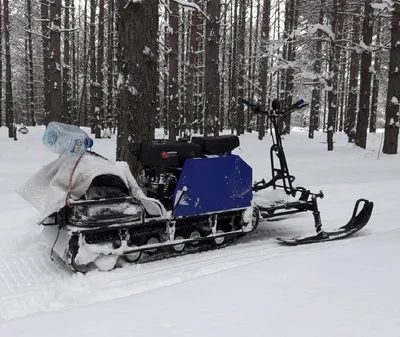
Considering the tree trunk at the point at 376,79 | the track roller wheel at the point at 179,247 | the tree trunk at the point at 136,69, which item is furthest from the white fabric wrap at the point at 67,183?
the tree trunk at the point at 376,79

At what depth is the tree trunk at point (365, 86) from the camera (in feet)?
47.4

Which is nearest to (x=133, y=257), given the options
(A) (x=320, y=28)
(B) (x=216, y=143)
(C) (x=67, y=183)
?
(C) (x=67, y=183)

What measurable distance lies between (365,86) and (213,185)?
11680 mm

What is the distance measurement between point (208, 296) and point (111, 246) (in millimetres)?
1643

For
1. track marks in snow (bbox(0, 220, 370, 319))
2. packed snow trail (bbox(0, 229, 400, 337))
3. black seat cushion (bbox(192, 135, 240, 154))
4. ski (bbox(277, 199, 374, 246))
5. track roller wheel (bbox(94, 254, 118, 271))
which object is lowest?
track marks in snow (bbox(0, 220, 370, 319))

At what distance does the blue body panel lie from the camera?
4863 millimetres

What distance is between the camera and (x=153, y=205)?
15.4ft

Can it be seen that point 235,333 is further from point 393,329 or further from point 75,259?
point 75,259

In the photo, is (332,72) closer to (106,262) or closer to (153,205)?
(153,205)

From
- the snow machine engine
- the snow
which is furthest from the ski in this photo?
the snow

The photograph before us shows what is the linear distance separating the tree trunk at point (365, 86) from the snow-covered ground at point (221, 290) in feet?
28.6

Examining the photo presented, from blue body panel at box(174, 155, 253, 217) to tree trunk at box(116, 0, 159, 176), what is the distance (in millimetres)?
1596

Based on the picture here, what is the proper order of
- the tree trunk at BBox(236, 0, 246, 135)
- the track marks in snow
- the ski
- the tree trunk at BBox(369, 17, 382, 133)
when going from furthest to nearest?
the tree trunk at BBox(236, 0, 246, 135), the tree trunk at BBox(369, 17, 382, 133), the ski, the track marks in snow

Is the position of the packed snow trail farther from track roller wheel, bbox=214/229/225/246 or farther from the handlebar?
the handlebar
